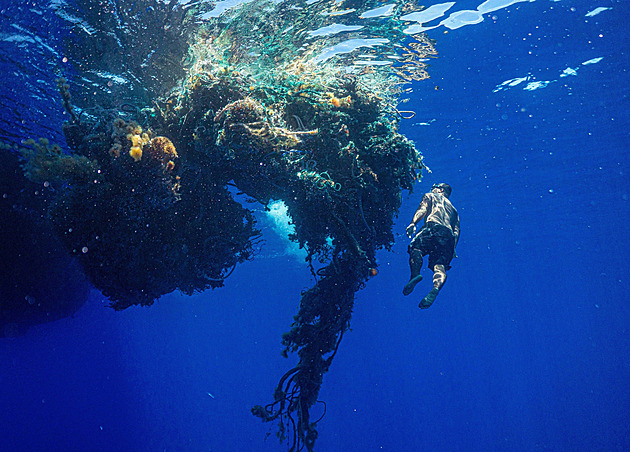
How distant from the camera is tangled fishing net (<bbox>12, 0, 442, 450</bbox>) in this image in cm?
455

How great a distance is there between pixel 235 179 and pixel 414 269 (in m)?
3.65

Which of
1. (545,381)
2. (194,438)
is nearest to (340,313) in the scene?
(194,438)

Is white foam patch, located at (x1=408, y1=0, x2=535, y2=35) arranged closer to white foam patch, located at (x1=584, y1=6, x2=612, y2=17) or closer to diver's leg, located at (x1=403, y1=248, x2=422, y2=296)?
white foam patch, located at (x1=584, y1=6, x2=612, y2=17)

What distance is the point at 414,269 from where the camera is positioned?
5246mm

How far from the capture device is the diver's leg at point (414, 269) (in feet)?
16.3

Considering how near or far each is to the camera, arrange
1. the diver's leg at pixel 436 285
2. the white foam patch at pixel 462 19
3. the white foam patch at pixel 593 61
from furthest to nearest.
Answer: the white foam patch at pixel 593 61 → the white foam patch at pixel 462 19 → the diver's leg at pixel 436 285

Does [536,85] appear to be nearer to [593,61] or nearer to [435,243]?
[593,61]

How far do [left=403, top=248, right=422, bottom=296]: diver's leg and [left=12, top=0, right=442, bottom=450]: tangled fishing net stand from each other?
899 mm

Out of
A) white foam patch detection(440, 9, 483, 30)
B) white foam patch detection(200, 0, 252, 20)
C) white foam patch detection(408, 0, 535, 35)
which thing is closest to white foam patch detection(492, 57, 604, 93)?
white foam patch detection(408, 0, 535, 35)

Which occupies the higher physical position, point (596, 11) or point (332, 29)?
point (332, 29)

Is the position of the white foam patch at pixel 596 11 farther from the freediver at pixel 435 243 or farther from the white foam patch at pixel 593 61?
the freediver at pixel 435 243

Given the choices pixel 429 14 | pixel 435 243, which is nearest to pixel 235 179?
pixel 435 243

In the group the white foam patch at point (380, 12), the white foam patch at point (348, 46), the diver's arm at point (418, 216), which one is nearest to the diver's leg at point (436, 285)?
the diver's arm at point (418, 216)

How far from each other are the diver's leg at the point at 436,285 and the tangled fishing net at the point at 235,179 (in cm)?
130
